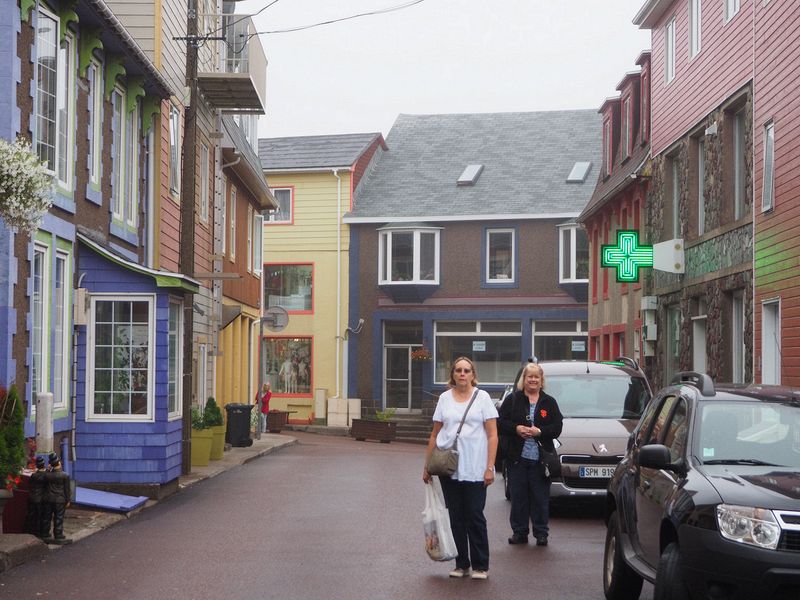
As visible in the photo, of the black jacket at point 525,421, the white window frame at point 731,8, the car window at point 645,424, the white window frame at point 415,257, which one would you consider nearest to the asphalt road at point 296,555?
the black jacket at point 525,421

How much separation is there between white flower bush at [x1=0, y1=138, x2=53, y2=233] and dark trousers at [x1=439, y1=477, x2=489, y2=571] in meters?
4.05

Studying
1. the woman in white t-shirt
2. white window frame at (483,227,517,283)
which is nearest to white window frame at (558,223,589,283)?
white window frame at (483,227,517,283)

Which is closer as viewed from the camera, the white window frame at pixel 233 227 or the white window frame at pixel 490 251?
the white window frame at pixel 233 227

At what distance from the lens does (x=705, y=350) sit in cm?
2344

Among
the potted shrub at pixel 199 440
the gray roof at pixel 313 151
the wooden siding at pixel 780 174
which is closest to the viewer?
the wooden siding at pixel 780 174

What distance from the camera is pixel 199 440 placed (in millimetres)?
21828

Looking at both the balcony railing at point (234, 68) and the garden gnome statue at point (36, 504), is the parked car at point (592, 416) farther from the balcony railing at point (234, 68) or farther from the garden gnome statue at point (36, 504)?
the balcony railing at point (234, 68)

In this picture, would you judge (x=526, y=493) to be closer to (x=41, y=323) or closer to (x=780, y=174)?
(x=41, y=323)

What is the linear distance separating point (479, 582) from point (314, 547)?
2.48m

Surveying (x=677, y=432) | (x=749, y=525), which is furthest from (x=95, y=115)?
(x=749, y=525)

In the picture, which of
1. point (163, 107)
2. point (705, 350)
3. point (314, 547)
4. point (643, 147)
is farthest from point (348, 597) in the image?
point (643, 147)

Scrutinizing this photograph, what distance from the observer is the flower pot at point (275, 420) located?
1631 inches

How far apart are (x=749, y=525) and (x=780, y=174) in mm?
12495

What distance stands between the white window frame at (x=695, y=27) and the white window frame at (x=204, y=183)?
9555 mm
